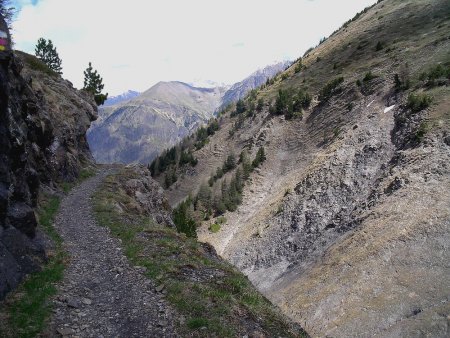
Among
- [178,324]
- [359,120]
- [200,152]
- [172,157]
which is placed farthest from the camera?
[172,157]

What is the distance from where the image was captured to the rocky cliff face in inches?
578

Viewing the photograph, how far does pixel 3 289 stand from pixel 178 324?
637 centimetres

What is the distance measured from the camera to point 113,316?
1313 cm

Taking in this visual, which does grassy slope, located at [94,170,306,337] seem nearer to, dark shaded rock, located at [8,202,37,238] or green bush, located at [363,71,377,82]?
dark shaded rock, located at [8,202,37,238]

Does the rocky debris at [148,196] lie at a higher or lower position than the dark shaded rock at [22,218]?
lower

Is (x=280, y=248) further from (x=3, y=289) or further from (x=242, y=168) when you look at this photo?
(x=3, y=289)

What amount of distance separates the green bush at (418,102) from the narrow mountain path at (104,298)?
147 ft

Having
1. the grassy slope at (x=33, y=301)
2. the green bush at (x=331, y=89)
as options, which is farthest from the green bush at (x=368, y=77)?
the grassy slope at (x=33, y=301)

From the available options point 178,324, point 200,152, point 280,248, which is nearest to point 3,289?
point 178,324

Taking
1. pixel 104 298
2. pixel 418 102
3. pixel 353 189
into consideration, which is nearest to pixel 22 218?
pixel 104 298

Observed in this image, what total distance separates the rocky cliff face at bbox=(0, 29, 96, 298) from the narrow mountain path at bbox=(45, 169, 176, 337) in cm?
201

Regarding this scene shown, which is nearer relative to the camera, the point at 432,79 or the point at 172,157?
the point at 432,79

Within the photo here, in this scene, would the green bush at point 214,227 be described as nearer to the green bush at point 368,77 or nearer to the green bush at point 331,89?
the green bush at point 331,89

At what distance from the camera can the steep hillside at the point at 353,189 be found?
29094mm
